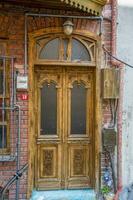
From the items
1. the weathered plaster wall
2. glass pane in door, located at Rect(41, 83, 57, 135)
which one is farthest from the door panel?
the weathered plaster wall

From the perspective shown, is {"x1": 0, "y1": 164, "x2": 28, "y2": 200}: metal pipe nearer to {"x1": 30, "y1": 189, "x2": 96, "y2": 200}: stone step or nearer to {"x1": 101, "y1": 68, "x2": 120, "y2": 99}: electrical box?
{"x1": 30, "y1": 189, "x2": 96, "y2": 200}: stone step

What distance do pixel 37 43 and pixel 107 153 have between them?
92.4 inches

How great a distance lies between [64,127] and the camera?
21.6ft

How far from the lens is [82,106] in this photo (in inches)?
263

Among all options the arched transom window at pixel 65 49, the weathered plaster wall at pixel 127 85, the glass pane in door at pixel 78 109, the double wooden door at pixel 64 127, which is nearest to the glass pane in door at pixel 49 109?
the double wooden door at pixel 64 127

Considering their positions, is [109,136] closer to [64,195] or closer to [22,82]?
[64,195]

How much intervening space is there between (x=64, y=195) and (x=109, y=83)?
7.08 feet

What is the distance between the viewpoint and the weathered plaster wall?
6.63 meters

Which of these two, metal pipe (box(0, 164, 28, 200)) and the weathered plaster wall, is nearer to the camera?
metal pipe (box(0, 164, 28, 200))

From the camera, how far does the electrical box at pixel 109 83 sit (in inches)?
252

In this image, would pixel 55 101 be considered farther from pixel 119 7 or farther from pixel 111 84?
pixel 119 7

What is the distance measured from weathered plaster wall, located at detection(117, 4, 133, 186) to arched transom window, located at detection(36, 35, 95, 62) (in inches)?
22.9

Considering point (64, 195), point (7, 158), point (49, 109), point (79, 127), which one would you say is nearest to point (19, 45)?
point (49, 109)

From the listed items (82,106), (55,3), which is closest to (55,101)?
(82,106)
